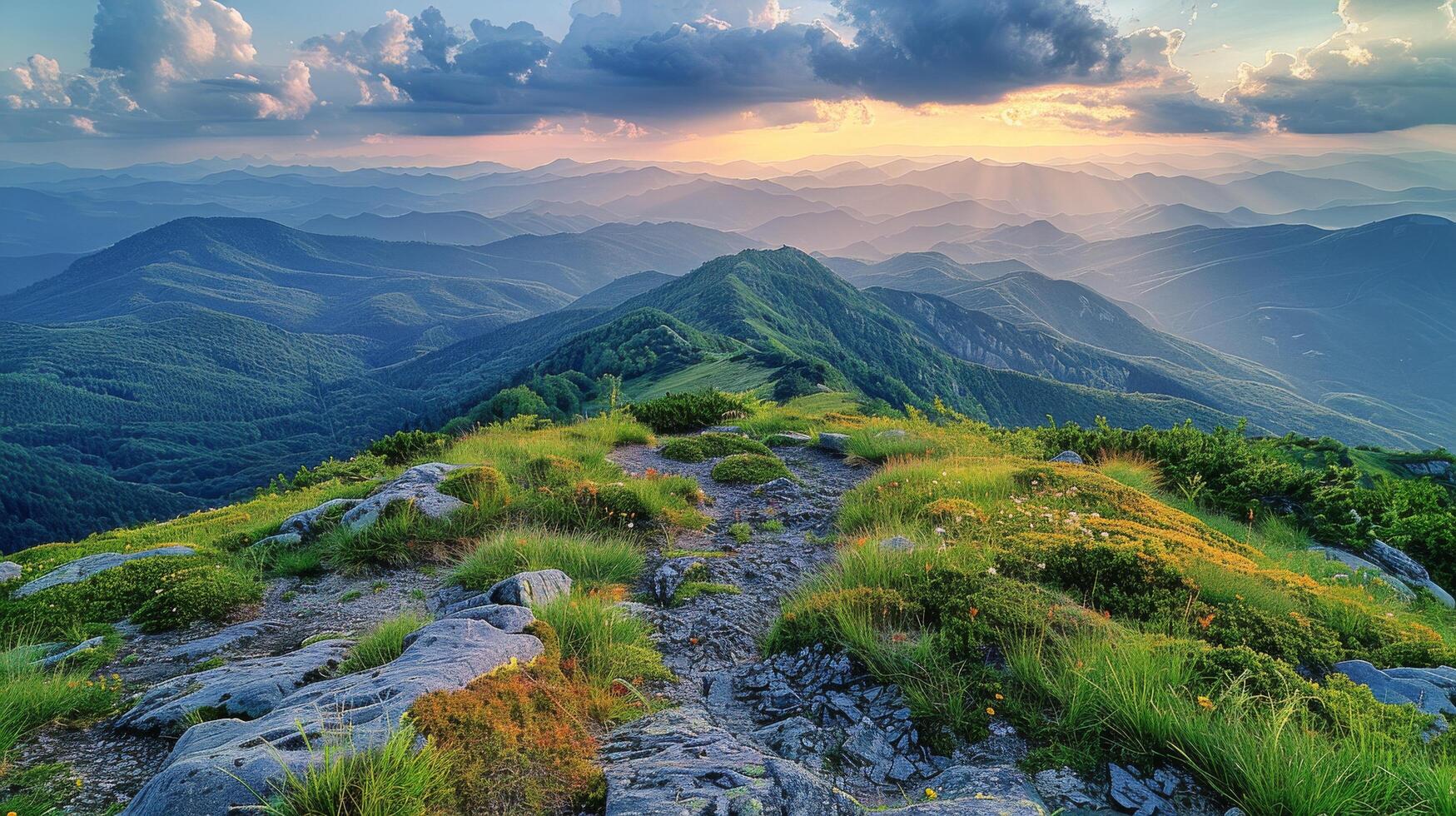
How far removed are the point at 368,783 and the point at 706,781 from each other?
197 cm

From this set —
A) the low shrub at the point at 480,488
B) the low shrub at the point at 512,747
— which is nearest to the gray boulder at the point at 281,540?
the low shrub at the point at 480,488

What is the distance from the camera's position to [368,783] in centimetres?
353

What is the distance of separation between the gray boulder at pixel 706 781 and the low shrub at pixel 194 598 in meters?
6.31

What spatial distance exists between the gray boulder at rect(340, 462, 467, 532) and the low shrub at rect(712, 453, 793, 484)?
547 centimetres

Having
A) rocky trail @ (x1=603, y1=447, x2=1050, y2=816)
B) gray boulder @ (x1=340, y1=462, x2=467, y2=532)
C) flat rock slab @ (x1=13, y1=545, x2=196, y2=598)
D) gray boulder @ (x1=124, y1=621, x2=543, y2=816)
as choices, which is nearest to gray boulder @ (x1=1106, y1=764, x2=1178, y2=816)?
rocky trail @ (x1=603, y1=447, x2=1050, y2=816)

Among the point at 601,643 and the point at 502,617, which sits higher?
the point at 502,617

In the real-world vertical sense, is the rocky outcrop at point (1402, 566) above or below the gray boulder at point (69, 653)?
below

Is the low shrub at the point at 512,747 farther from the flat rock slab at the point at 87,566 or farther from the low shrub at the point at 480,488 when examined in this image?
the flat rock slab at the point at 87,566

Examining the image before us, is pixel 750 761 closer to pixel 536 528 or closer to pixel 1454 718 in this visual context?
pixel 1454 718

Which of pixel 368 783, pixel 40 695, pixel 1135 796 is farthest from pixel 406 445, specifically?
pixel 1135 796

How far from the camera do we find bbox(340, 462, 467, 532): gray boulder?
34.0ft

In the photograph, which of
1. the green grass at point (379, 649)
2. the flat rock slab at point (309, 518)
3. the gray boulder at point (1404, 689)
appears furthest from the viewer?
the flat rock slab at point (309, 518)

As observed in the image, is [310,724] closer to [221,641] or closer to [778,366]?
[221,641]

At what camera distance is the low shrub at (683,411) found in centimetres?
1991
